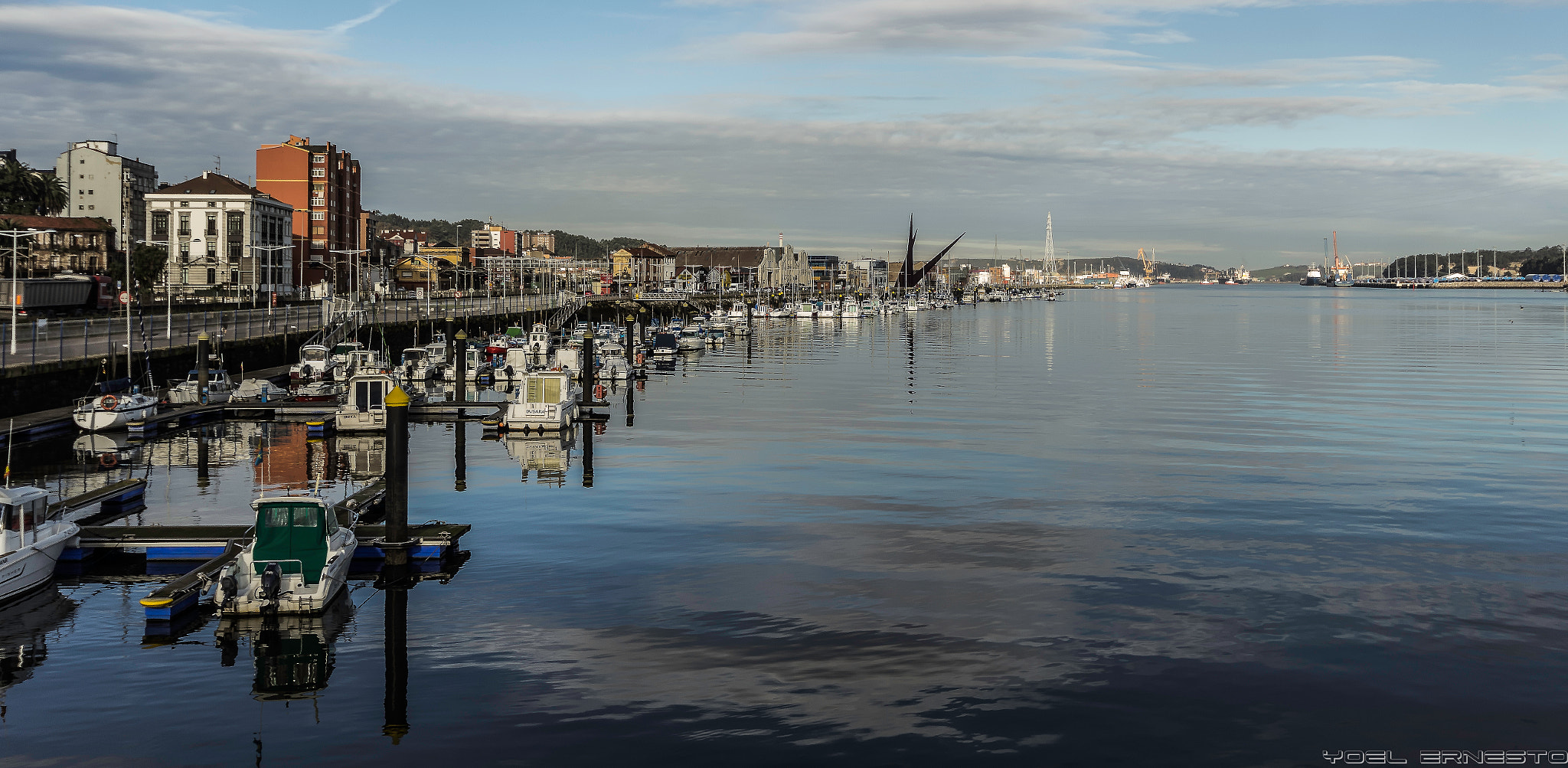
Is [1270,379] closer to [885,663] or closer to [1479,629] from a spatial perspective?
[1479,629]

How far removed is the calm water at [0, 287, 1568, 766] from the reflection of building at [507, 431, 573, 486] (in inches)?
16.6

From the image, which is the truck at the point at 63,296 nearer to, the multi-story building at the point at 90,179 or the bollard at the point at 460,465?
the bollard at the point at 460,465

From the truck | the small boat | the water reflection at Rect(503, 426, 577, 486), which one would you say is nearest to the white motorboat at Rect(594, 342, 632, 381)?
the small boat

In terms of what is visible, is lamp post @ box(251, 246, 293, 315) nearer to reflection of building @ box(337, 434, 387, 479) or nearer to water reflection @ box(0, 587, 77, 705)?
reflection of building @ box(337, 434, 387, 479)

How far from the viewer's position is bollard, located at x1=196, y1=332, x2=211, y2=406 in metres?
63.5

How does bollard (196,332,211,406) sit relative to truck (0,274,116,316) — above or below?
below

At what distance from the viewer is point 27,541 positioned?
28484 millimetres

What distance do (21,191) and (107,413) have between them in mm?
106048

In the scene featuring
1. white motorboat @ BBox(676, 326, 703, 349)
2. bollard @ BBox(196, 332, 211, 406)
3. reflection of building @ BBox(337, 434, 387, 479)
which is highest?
white motorboat @ BBox(676, 326, 703, 349)

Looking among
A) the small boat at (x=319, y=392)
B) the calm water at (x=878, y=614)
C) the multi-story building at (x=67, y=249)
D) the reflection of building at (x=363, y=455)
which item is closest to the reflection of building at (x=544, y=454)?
the calm water at (x=878, y=614)

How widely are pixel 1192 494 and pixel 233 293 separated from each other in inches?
5122

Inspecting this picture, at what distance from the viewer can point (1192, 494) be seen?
40781 mm

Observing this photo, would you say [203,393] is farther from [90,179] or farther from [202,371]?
[90,179]

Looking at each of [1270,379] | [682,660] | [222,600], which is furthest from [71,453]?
[1270,379]
